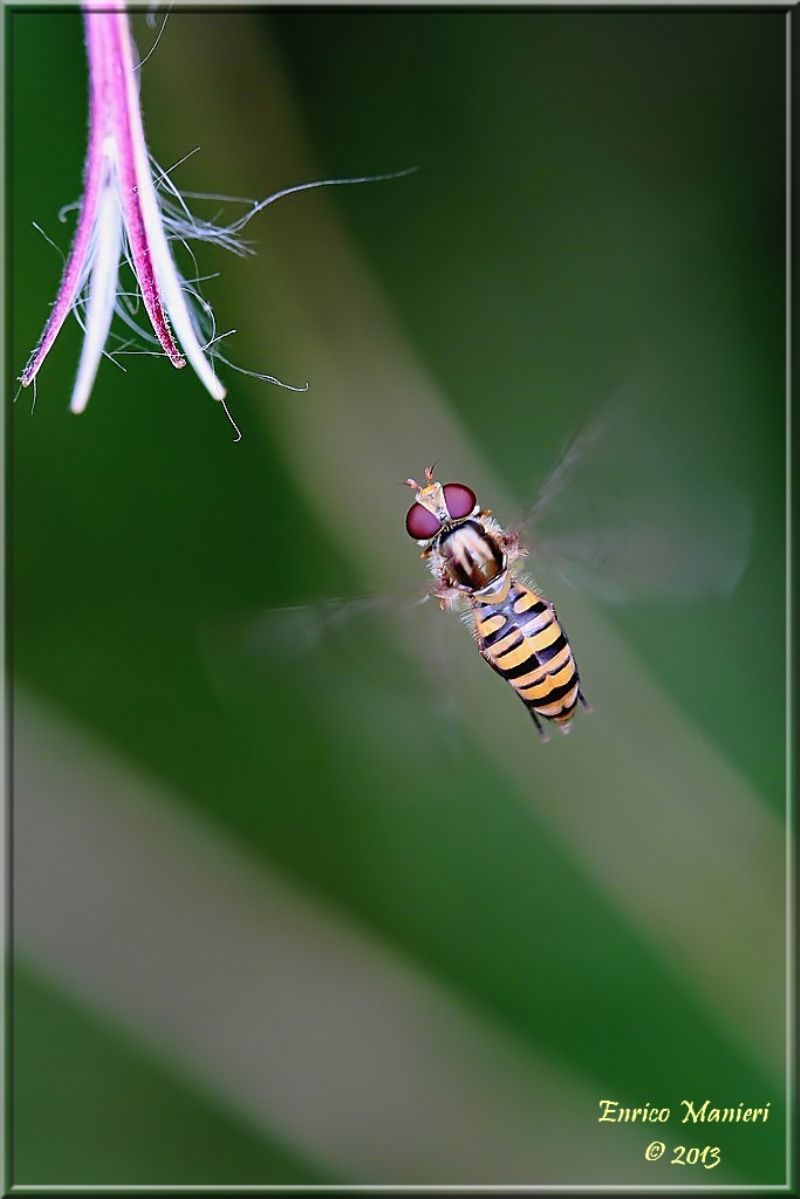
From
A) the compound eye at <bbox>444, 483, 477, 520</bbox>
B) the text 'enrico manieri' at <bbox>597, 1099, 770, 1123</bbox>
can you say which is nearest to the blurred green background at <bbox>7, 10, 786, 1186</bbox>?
the text 'enrico manieri' at <bbox>597, 1099, 770, 1123</bbox>

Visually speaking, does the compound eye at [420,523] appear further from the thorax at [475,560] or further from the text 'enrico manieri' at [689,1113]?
the text 'enrico manieri' at [689,1113]

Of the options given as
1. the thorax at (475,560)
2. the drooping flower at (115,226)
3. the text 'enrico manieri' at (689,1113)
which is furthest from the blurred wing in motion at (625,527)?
the text 'enrico manieri' at (689,1113)

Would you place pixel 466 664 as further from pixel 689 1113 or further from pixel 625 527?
pixel 689 1113

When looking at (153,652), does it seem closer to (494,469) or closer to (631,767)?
(494,469)

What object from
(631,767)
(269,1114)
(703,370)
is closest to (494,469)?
(703,370)

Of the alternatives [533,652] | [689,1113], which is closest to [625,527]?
[533,652]

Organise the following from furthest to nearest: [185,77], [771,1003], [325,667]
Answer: [771,1003]
[185,77]
[325,667]

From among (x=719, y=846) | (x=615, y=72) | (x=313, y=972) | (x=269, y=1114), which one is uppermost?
(x=615, y=72)

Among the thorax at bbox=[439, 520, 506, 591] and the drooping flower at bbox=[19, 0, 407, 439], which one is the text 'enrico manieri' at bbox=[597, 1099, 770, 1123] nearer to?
the thorax at bbox=[439, 520, 506, 591]
